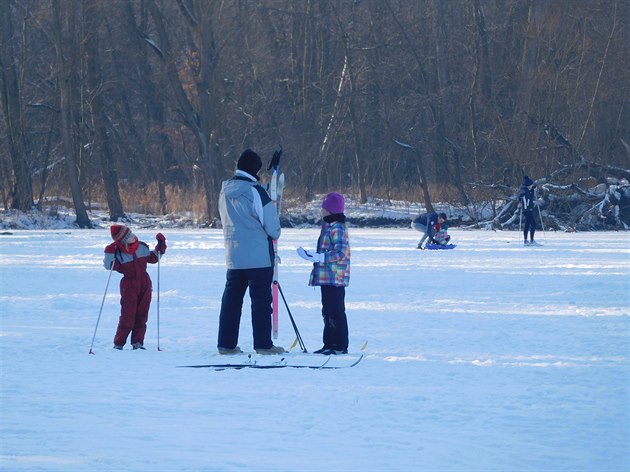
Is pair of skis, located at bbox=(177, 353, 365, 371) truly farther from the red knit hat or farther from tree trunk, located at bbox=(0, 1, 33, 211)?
tree trunk, located at bbox=(0, 1, 33, 211)

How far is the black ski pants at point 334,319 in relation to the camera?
991 centimetres

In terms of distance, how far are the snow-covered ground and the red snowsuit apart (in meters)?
0.31

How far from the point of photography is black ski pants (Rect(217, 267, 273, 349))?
962cm

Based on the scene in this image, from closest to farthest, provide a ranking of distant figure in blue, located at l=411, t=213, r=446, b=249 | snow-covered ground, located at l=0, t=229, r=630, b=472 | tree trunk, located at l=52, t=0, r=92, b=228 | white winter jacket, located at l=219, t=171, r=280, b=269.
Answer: snow-covered ground, located at l=0, t=229, r=630, b=472 → white winter jacket, located at l=219, t=171, r=280, b=269 → distant figure in blue, located at l=411, t=213, r=446, b=249 → tree trunk, located at l=52, t=0, r=92, b=228

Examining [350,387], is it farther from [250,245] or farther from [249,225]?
[249,225]

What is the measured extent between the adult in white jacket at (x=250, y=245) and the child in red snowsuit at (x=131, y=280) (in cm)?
92

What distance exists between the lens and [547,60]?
40.6 m

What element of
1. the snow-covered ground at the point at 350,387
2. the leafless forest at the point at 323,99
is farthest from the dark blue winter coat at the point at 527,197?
the leafless forest at the point at 323,99

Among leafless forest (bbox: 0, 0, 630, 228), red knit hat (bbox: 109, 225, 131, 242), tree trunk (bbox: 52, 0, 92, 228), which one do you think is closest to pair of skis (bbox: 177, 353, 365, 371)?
red knit hat (bbox: 109, 225, 131, 242)

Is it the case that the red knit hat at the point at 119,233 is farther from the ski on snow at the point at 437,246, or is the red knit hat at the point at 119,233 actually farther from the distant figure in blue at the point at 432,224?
the ski on snow at the point at 437,246

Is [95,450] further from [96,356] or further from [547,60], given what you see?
[547,60]

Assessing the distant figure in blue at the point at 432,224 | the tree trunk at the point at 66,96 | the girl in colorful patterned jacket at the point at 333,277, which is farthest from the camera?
the tree trunk at the point at 66,96

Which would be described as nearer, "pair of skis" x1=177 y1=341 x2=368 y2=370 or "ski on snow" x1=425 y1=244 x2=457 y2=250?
"pair of skis" x1=177 y1=341 x2=368 y2=370

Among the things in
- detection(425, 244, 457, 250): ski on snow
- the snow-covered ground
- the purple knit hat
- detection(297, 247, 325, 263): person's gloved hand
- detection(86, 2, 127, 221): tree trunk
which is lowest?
the snow-covered ground
